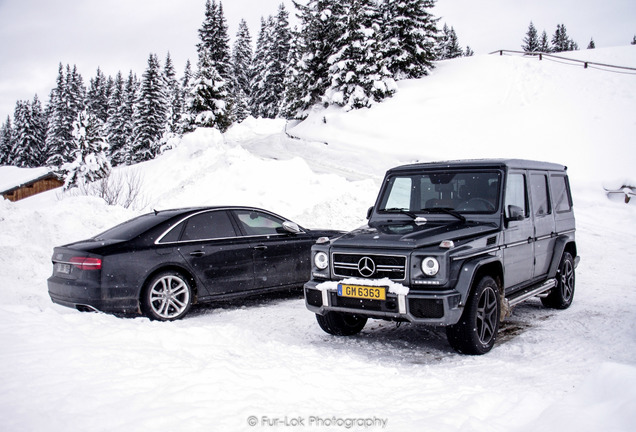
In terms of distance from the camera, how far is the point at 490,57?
39469 mm

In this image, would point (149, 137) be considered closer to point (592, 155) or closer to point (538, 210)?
point (592, 155)

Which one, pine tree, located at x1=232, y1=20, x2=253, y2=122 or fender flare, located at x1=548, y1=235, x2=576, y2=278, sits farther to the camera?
pine tree, located at x1=232, y1=20, x2=253, y2=122

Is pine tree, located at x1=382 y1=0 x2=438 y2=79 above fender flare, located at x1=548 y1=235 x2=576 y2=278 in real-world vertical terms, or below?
above

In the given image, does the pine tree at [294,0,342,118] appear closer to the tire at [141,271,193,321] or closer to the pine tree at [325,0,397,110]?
the pine tree at [325,0,397,110]

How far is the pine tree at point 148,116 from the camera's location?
186ft

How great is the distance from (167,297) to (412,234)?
359 cm

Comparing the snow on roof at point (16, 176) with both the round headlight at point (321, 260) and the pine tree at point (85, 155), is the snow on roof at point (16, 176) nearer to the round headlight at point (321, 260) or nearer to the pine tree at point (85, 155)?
the pine tree at point (85, 155)

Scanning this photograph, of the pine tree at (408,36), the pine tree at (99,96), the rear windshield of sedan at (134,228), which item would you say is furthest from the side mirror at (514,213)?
the pine tree at (99,96)

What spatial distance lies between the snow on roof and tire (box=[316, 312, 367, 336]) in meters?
52.0

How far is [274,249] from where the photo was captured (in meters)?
8.01

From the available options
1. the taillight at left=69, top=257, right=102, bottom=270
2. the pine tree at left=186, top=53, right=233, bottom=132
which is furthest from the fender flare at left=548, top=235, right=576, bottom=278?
the pine tree at left=186, top=53, right=233, bottom=132

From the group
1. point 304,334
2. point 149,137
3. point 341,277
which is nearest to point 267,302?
point 304,334

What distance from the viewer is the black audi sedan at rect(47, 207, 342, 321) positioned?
6.52m

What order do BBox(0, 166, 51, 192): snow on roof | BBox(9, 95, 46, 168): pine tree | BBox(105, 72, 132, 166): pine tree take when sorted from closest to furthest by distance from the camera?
BBox(0, 166, 51, 192): snow on roof
BBox(105, 72, 132, 166): pine tree
BBox(9, 95, 46, 168): pine tree
